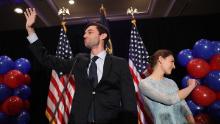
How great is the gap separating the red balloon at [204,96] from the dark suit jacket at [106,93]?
2.81 meters

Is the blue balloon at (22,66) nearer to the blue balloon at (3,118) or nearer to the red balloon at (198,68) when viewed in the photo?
the blue balloon at (3,118)

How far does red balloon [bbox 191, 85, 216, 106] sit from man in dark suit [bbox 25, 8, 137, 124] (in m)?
2.81

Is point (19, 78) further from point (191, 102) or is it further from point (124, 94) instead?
point (124, 94)

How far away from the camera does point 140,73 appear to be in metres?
4.73

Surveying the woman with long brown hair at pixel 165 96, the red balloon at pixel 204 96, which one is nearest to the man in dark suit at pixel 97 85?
the woman with long brown hair at pixel 165 96

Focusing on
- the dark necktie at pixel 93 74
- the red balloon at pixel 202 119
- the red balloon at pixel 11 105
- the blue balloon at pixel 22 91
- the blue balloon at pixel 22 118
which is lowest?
the red balloon at pixel 202 119

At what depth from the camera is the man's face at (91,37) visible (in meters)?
2.32

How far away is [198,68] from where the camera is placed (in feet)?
15.5

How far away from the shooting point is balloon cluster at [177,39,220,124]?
463 centimetres

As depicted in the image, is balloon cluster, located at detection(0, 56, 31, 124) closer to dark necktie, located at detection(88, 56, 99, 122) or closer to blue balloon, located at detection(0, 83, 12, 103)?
blue balloon, located at detection(0, 83, 12, 103)

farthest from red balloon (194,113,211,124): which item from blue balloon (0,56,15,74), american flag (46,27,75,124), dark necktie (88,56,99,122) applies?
blue balloon (0,56,15,74)

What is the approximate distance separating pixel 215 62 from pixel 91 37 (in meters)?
3.06

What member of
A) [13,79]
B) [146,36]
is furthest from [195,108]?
[13,79]

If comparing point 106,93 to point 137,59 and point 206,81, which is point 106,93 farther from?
point 206,81
